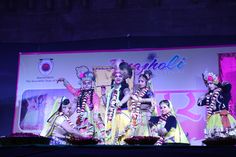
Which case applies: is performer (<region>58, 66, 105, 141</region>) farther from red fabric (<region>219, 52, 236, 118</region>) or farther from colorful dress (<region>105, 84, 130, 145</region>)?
red fabric (<region>219, 52, 236, 118</region>)

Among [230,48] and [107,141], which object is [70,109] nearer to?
[107,141]

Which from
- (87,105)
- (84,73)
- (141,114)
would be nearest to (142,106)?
(141,114)

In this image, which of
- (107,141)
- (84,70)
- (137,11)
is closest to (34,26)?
(84,70)

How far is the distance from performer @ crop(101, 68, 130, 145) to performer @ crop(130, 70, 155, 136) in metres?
0.05

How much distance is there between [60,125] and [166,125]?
31.7 inches

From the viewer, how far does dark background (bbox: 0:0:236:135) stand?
287 centimetres

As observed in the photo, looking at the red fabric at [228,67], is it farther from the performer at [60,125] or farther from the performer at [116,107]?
the performer at [60,125]

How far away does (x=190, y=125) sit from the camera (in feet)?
8.85

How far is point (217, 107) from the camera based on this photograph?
107 inches

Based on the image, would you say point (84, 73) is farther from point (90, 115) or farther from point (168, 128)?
point (168, 128)

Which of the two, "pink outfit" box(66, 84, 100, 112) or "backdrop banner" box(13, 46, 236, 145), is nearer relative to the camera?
"backdrop banner" box(13, 46, 236, 145)

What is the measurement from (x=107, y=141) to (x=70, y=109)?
1.30ft

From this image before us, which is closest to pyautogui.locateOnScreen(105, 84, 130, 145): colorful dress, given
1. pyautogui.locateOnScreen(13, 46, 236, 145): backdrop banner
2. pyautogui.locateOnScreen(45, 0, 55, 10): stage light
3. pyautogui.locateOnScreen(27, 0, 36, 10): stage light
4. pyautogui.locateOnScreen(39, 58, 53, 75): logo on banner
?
pyautogui.locateOnScreen(13, 46, 236, 145): backdrop banner

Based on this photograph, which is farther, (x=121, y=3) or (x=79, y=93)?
(x=121, y=3)
